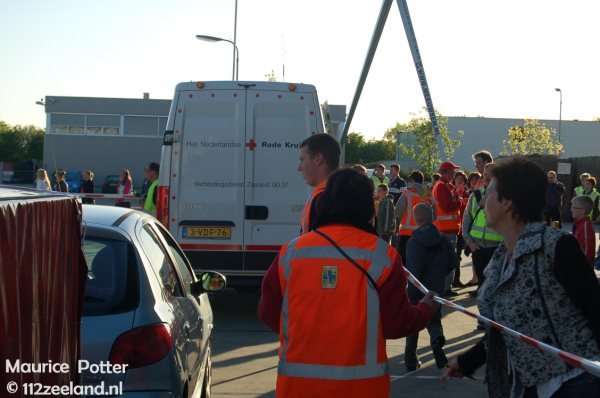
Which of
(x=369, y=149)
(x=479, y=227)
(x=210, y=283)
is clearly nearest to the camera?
(x=210, y=283)

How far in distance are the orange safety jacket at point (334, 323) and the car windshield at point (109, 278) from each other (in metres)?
1.27

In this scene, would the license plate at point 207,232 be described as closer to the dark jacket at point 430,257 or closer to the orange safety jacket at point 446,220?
the dark jacket at point 430,257

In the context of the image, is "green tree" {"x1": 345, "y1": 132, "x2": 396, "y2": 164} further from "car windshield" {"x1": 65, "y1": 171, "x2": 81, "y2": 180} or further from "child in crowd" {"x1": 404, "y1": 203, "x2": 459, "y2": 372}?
"child in crowd" {"x1": 404, "y1": 203, "x2": 459, "y2": 372}

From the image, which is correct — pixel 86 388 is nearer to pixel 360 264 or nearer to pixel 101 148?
pixel 360 264

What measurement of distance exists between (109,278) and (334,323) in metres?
1.67

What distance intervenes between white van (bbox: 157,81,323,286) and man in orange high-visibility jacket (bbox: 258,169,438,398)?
22.5 feet

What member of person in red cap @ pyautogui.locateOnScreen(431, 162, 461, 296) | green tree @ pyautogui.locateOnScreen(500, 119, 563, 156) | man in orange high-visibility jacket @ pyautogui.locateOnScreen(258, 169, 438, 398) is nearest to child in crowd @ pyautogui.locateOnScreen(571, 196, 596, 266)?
person in red cap @ pyautogui.locateOnScreen(431, 162, 461, 296)

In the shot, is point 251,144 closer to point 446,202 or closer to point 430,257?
point 430,257

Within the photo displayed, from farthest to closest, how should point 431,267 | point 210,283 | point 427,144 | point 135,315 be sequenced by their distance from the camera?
point 427,144, point 431,267, point 210,283, point 135,315

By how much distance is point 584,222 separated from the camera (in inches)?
452

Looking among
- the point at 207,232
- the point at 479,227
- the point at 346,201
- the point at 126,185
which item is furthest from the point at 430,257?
the point at 126,185

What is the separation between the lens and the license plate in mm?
10484

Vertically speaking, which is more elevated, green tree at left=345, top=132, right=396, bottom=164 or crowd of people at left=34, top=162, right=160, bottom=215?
green tree at left=345, top=132, right=396, bottom=164

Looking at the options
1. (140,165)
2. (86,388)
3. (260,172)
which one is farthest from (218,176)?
(140,165)
